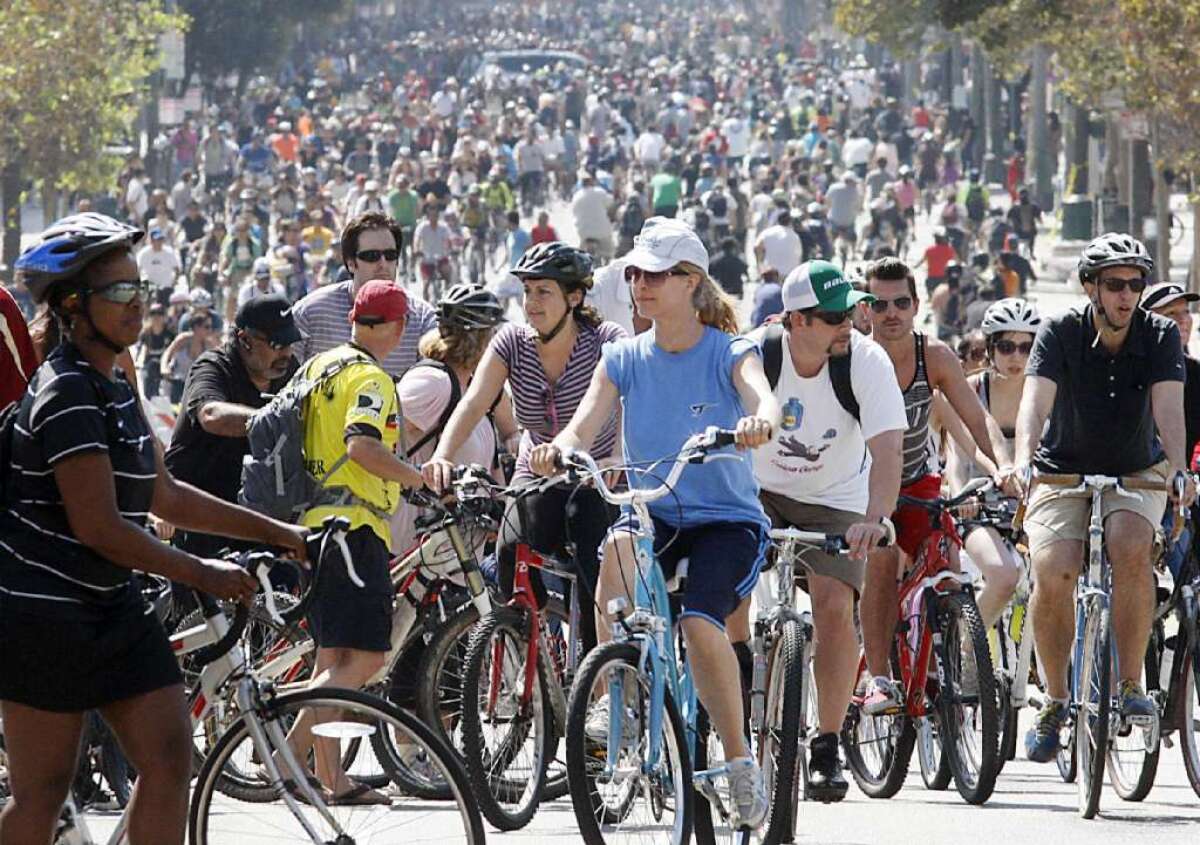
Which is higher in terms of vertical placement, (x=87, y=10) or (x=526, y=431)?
(x=87, y=10)

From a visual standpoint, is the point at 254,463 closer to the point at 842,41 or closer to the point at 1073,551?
the point at 1073,551

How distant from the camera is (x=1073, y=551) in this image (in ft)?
29.5

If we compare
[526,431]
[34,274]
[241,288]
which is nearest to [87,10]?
[241,288]

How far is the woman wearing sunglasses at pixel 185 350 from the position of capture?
2427cm

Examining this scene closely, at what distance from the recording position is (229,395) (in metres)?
9.16

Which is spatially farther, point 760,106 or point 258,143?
point 760,106

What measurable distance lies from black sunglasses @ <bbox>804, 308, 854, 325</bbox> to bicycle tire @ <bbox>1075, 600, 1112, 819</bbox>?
1.30 m

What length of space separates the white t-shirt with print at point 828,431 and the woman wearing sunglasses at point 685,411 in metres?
0.64

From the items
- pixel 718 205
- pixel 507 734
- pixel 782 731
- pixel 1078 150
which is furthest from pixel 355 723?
pixel 1078 150

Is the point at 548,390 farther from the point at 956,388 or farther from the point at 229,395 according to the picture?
the point at 956,388

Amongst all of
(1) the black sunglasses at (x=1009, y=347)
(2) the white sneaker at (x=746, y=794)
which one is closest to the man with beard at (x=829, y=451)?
(2) the white sneaker at (x=746, y=794)

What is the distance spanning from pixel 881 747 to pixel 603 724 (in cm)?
264

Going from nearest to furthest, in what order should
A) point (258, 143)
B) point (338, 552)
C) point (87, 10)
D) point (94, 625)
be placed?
point (94, 625) < point (338, 552) < point (87, 10) < point (258, 143)

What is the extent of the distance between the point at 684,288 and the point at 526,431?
172cm
